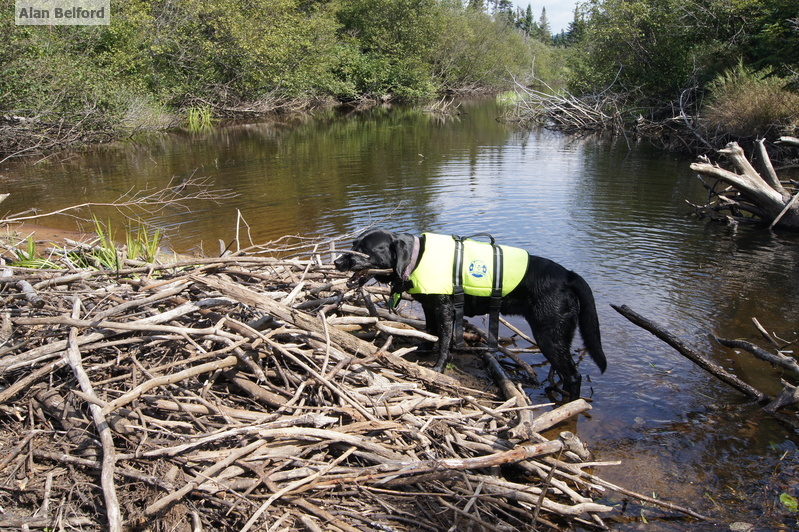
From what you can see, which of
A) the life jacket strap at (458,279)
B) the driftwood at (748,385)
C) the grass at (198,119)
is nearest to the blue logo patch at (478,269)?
the life jacket strap at (458,279)

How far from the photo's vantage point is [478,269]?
492 cm

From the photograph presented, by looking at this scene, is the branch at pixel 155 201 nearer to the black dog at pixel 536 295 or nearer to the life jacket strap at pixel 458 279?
the black dog at pixel 536 295

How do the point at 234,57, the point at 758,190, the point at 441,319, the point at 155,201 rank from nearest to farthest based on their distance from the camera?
the point at 441,319
the point at 758,190
the point at 155,201
the point at 234,57

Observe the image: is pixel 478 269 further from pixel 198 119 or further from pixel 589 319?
pixel 198 119

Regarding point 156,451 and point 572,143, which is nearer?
point 156,451

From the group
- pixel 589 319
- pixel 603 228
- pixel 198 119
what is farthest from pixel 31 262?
A: pixel 198 119

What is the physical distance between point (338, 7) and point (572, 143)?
29987 mm

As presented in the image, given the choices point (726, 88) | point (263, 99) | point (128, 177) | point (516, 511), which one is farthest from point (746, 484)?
point (263, 99)

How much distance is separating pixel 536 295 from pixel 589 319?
1.68 feet

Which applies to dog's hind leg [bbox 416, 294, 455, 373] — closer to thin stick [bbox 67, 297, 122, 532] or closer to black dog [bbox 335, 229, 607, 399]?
black dog [bbox 335, 229, 607, 399]

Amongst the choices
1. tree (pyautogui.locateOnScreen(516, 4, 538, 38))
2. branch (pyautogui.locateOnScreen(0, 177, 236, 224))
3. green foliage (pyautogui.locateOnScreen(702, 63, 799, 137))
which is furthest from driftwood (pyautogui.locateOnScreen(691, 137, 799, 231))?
tree (pyautogui.locateOnScreen(516, 4, 538, 38))

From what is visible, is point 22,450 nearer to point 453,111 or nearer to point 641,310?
point 641,310

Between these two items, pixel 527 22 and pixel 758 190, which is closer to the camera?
pixel 758 190

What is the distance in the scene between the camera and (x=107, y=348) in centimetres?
421
